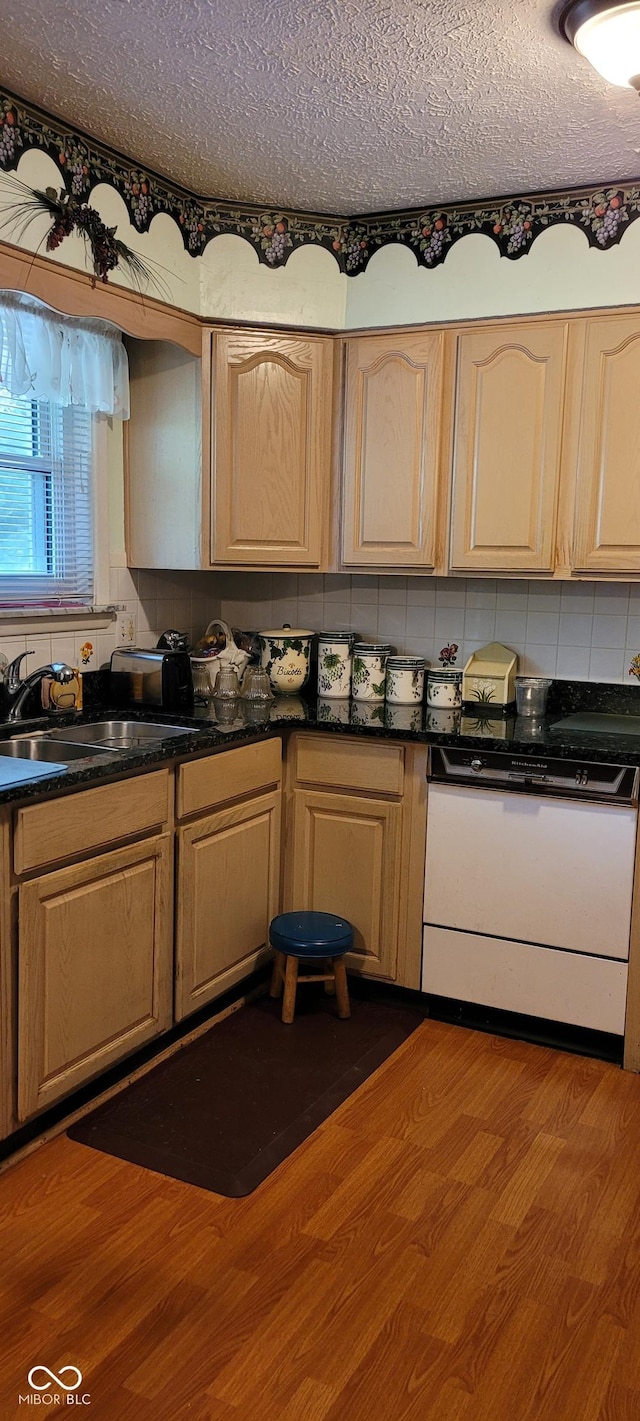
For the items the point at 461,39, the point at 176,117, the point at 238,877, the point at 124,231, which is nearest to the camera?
the point at 461,39

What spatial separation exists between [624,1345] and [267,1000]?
154 centimetres

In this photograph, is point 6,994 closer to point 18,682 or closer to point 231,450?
point 18,682

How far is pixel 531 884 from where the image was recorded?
A: 2.85m

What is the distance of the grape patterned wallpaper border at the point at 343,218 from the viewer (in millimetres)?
2658

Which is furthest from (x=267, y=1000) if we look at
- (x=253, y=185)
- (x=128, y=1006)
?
(x=253, y=185)

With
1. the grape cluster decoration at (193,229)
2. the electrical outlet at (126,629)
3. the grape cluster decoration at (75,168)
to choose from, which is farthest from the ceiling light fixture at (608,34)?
the electrical outlet at (126,629)

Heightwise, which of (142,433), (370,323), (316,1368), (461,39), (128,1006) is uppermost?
(461,39)

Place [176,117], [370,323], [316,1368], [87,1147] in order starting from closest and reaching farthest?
[316,1368], [87,1147], [176,117], [370,323]

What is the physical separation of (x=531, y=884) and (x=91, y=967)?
121cm

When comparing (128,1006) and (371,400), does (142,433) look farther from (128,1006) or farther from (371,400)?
(128,1006)

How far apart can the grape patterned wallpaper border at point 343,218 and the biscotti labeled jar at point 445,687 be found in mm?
1247

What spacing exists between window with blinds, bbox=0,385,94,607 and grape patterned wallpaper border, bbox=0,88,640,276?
0.60 metres

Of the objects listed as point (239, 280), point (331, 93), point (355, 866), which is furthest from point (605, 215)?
point (355, 866)

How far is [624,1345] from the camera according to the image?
180 centimetres
